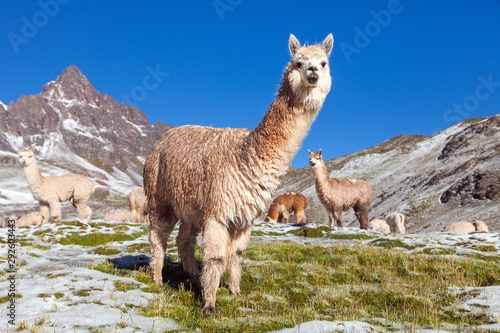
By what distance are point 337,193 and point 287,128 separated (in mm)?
21242

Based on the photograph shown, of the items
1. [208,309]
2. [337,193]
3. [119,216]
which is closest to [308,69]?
[208,309]

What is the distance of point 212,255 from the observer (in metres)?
8.80

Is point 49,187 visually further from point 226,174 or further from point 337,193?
point 226,174

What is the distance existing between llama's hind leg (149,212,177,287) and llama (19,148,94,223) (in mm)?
18179

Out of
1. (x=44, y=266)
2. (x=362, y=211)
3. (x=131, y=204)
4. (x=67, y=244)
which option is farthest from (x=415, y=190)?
(x=44, y=266)

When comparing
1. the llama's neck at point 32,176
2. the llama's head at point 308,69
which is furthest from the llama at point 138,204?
the llama's head at point 308,69

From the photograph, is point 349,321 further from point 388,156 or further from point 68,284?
point 388,156

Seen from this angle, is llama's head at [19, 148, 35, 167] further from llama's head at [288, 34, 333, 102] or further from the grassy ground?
llama's head at [288, 34, 333, 102]

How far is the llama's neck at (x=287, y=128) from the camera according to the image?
9.09 m

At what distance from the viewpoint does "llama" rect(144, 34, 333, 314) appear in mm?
8891

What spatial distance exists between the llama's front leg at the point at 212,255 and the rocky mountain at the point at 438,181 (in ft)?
124

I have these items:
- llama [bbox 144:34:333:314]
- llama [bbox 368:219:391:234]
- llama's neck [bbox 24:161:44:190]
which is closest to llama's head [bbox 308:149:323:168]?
llama [bbox 368:219:391:234]

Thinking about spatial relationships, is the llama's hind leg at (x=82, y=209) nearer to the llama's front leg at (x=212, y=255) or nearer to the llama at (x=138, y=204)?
the llama at (x=138, y=204)

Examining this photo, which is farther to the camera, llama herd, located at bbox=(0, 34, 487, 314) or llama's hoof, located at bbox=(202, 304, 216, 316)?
llama herd, located at bbox=(0, 34, 487, 314)
